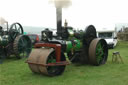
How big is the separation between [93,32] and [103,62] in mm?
1182

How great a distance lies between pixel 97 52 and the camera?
6.25 metres

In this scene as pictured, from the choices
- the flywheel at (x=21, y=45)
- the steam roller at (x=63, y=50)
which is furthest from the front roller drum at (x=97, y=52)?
the flywheel at (x=21, y=45)

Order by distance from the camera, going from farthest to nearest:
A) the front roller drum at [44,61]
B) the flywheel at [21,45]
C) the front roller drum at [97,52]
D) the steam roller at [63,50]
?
1. the flywheel at [21,45]
2. the front roller drum at [97,52]
3. the steam roller at [63,50]
4. the front roller drum at [44,61]

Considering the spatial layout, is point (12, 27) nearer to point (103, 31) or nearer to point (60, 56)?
point (60, 56)

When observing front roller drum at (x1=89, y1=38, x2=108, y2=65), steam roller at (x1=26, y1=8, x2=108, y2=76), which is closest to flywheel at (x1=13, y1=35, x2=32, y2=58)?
steam roller at (x1=26, y1=8, x2=108, y2=76)

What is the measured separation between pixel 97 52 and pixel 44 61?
2530mm

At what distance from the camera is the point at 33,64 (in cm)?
467

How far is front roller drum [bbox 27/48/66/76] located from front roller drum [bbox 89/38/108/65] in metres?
1.45

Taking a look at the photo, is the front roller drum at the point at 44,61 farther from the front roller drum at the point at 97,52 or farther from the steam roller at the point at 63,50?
the front roller drum at the point at 97,52

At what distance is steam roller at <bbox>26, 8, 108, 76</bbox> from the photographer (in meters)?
4.58

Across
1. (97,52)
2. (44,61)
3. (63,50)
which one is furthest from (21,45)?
(44,61)

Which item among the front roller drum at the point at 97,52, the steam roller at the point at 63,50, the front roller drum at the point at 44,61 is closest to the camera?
the front roller drum at the point at 44,61

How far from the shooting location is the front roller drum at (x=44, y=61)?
4.42 m

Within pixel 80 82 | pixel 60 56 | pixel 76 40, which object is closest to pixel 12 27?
pixel 76 40
